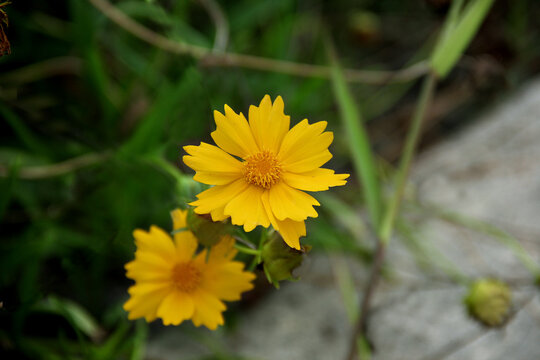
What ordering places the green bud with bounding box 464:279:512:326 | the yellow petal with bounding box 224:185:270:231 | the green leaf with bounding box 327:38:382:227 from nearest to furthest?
the yellow petal with bounding box 224:185:270:231 → the green bud with bounding box 464:279:512:326 → the green leaf with bounding box 327:38:382:227

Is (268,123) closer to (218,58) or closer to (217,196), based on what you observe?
(217,196)

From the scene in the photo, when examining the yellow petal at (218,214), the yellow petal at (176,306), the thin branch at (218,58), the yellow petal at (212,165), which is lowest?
the yellow petal at (176,306)

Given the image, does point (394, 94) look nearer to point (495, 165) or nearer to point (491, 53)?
point (491, 53)

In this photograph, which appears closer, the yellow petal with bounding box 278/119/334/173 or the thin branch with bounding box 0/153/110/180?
the yellow petal with bounding box 278/119/334/173

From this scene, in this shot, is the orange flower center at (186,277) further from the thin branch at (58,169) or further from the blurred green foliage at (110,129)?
the thin branch at (58,169)

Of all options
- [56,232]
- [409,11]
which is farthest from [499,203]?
[56,232]

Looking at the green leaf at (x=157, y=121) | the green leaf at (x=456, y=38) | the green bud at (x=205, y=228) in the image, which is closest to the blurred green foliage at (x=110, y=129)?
the green leaf at (x=157, y=121)

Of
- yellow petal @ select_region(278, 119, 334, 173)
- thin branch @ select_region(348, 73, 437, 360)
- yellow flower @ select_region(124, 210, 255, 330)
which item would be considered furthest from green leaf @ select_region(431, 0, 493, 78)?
yellow flower @ select_region(124, 210, 255, 330)

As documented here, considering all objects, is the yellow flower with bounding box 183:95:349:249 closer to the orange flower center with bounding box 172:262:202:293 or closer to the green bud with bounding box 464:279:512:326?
the orange flower center with bounding box 172:262:202:293
